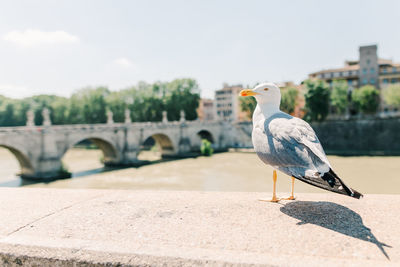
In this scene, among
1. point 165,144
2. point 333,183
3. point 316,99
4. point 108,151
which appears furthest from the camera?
point 316,99

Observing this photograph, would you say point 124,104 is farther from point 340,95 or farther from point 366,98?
point 366,98

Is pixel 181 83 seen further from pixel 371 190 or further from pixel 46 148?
pixel 371 190

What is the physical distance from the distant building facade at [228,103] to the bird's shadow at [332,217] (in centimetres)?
5792

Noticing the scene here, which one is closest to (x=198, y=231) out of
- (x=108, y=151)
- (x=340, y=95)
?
(x=108, y=151)

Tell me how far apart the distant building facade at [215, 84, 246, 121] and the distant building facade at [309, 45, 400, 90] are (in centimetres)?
1913

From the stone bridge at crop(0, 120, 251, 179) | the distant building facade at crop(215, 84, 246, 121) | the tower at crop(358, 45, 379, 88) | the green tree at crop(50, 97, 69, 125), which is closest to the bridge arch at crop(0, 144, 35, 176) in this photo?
the stone bridge at crop(0, 120, 251, 179)

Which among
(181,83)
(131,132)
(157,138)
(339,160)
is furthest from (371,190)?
(181,83)

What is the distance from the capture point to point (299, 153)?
3.14 m

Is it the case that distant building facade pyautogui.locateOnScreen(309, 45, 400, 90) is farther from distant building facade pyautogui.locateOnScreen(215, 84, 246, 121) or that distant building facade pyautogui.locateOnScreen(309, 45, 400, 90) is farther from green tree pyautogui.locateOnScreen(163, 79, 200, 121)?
green tree pyautogui.locateOnScreen(163, 79, 200, 121)

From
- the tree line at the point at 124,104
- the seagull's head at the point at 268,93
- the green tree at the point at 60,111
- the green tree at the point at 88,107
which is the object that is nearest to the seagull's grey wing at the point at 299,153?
the seagull's head at the point at 268,93

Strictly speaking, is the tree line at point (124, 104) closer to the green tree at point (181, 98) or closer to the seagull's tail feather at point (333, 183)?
the green tree at point (181, 98)

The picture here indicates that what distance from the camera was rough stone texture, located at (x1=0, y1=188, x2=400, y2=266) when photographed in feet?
7.30

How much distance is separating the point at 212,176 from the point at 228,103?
41.2m

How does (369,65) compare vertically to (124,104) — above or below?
above
